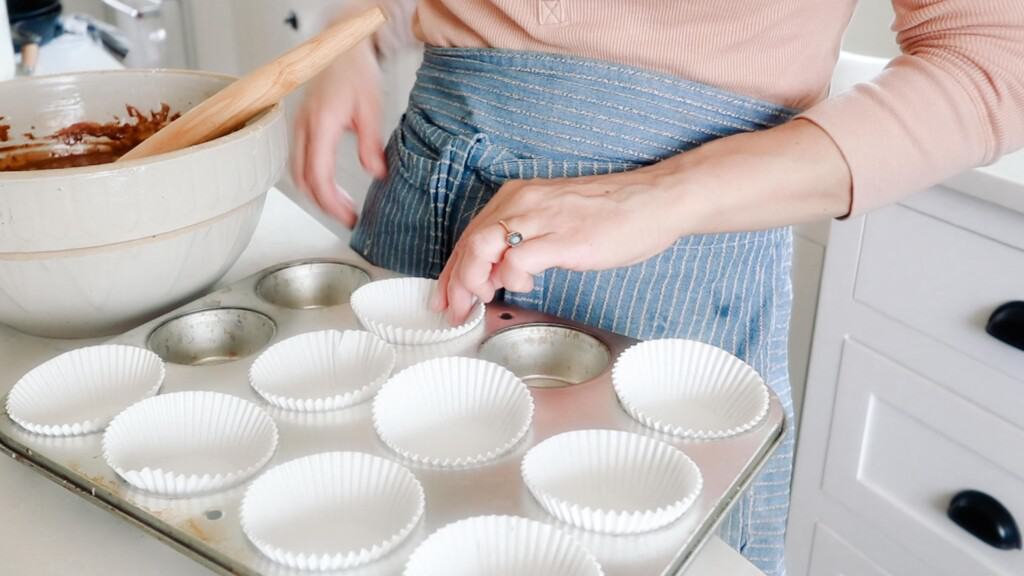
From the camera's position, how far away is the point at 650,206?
0.63 m

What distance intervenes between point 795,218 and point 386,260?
0.41m

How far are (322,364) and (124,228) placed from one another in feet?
0.55

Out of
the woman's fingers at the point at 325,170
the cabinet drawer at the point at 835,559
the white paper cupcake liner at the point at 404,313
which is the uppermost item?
the woman's fingers at the point at 325,170

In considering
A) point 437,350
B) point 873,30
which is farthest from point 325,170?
point 873,30

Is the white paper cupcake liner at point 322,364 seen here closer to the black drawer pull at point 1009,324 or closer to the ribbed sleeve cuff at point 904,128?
the ribbed sleeve cuff at point 904,128

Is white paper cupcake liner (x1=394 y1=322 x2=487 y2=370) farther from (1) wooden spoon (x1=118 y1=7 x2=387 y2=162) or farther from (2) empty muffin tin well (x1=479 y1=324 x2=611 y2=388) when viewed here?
(1) wooden spoon (x1=118 y1=7 x2=387 y2=162)

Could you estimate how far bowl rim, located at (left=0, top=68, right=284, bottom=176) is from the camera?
61cm

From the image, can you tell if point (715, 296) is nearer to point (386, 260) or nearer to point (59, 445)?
point (386, 260)

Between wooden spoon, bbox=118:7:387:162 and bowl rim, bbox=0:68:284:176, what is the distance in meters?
0.02

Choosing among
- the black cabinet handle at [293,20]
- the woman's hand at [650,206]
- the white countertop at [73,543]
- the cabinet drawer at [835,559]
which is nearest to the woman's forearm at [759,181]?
the woman's hand at [650,206]

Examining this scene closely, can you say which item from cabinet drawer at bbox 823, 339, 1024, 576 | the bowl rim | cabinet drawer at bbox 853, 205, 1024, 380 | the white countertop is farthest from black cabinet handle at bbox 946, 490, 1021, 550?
the bowl rim

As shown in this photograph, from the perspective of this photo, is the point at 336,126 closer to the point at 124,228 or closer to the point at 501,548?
the point at 124,228

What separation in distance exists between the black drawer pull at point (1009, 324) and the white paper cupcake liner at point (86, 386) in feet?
2.94

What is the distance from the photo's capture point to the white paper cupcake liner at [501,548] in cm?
49
